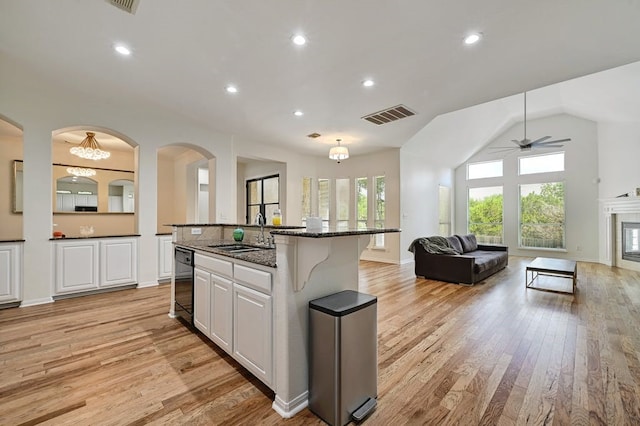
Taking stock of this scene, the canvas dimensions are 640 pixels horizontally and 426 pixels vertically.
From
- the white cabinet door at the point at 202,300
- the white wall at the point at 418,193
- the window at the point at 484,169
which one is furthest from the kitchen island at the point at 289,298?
the window at the point at 484,169

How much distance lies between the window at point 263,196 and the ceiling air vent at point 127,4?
5.53 m

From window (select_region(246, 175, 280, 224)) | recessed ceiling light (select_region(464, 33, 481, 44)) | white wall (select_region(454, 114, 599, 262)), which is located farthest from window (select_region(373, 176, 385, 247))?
recessed ceiling light (select_region(464, 33, 481, 44))

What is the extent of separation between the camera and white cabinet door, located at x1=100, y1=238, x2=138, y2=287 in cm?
434

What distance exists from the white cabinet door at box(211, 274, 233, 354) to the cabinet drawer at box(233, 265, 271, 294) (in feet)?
0.58

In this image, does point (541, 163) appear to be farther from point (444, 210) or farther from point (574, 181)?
point (444, 210)

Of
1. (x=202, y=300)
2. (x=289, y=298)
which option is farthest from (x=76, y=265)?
(x=289, y=298)

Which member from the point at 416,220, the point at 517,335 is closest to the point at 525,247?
the point at 416,220

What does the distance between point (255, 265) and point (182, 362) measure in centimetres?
118

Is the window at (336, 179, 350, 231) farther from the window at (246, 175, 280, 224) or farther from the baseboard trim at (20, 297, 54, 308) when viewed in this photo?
the baseboard trim at (20, 297, 54, 308)

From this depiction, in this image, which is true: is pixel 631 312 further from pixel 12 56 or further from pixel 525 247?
pixel 12 56

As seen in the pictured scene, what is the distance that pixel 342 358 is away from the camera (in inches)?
63.6

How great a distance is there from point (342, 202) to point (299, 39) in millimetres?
5786

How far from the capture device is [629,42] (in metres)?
2.77

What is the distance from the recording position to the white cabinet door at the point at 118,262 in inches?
171
